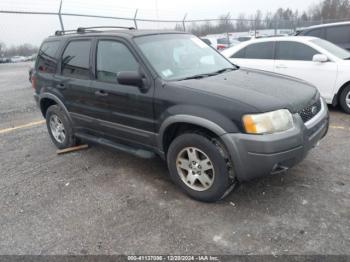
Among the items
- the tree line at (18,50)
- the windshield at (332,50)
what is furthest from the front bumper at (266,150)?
the tree line at (18,50)

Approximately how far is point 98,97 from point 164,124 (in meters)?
1.16

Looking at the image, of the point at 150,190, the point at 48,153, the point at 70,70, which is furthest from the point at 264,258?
the point at 48,153

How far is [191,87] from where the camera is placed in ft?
10.8

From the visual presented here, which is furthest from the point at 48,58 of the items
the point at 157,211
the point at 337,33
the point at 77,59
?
the point at 337,33

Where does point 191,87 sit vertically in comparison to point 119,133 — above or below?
above

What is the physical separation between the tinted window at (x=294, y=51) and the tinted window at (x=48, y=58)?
460 centimetres

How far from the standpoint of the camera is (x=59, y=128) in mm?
5254

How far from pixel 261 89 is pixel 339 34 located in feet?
21.0

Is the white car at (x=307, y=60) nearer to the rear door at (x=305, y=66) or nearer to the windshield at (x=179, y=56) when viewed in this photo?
the rear door at (x=305, y=66)

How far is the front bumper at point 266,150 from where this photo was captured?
2.88 m

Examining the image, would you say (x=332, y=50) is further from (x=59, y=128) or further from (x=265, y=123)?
(x=59, y=128)

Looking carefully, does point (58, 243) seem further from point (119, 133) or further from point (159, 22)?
point (159, 22)

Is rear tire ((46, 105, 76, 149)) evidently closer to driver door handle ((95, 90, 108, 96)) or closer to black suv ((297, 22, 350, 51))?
driver door handle ((95, 90, 108, 96))

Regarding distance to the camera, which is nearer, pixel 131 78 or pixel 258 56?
pixel 131 78
